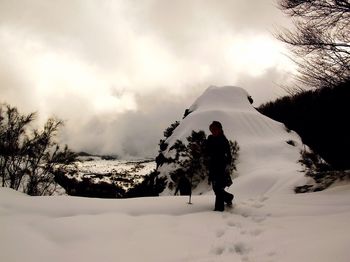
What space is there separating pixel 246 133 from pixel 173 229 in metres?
14.7

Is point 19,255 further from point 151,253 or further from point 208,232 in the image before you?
point 208,232

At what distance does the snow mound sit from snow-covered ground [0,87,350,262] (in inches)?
207

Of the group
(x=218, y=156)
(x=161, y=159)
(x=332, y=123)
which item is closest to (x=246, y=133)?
(x=161, y=159)

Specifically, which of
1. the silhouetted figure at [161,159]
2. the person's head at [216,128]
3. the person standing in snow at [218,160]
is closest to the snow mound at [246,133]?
the silhouetted figure at [161,159]

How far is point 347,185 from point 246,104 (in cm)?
1643

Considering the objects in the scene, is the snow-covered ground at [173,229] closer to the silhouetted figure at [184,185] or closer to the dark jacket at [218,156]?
the silhouetted figure at [184,185]

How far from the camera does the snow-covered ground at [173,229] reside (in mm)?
3760

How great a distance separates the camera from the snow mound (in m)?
14.2

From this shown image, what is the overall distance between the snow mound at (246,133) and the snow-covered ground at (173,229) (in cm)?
526

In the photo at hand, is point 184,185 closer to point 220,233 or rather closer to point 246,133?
point 220,233

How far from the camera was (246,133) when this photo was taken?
1902 cm

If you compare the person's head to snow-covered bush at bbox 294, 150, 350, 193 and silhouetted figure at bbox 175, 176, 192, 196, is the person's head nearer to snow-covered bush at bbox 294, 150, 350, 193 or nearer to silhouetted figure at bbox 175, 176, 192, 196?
silhouetted figure at bbox 175, 176, 192, 196

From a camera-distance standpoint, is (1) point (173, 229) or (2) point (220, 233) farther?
(1) point (173, 229)

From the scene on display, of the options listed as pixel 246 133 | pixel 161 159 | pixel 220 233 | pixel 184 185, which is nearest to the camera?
pixel 220 233
